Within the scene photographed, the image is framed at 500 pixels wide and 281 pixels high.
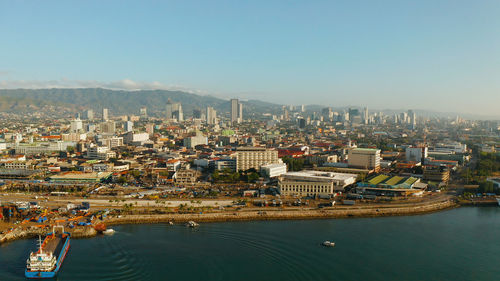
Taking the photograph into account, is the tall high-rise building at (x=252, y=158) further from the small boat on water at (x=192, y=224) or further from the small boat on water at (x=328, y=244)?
the small boat on water at (x=328, y=244)

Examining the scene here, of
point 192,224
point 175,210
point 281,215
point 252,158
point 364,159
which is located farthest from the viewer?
point 364,159

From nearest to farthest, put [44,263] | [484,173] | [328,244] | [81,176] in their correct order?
[44,263] → [328,244] → [81,176] → [484,173]

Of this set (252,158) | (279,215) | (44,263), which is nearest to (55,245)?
(44,263)

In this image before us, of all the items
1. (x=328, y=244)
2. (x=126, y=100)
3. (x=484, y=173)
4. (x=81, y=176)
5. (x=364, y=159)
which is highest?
(x=126, y=100)

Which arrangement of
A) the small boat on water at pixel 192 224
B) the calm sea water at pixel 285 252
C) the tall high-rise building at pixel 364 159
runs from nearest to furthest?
the calm sea water at pixel 285 252
the small boat on water at pixel 192 224
the tall high-rise building at pixel 364 159

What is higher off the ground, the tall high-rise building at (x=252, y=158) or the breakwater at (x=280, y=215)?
the tall high-rise building at (x=252, y=158)

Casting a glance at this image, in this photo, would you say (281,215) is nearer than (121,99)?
Yes

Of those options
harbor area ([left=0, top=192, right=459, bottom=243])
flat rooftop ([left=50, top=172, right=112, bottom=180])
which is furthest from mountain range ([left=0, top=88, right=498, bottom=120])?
harbor area ([left=0, top=192, right=459, bottom=243])

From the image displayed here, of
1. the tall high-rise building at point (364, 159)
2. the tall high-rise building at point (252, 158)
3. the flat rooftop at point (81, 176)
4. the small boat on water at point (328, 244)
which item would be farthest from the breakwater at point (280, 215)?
the tall high-rise building at point (364, 159)

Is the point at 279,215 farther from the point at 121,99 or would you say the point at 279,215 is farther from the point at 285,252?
the point at 121,99
